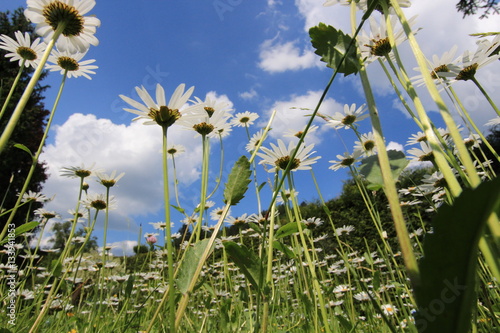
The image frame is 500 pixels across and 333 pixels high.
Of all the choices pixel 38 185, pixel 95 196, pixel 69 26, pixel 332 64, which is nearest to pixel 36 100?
pixel 38 185

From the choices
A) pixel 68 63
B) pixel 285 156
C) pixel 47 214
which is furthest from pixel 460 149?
pixel 47 214

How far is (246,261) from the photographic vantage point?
1.88 feet

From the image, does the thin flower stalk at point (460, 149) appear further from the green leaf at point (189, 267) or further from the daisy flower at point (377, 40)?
the green leaf at point (189, 267)

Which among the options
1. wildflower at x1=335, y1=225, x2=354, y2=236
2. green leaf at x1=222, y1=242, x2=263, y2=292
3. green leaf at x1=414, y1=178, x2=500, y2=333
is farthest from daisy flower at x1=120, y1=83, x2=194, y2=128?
wildflower at x1=335, y1=225, x2=354, y2=236

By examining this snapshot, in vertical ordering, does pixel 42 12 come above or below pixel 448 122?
above

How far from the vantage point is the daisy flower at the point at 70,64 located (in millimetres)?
1162

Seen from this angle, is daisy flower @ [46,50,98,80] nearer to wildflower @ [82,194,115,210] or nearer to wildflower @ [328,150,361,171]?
wildflower @ [82,194,115,210]

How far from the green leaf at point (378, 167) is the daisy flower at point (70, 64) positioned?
1.13 metres

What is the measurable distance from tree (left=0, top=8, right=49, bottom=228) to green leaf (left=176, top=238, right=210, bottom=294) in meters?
7.96

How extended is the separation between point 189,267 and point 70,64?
3.69ft

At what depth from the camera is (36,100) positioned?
934cm

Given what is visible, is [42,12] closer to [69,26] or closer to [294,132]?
[69,26]

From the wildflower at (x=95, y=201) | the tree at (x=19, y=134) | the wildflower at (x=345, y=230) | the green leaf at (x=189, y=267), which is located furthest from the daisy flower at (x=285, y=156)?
the tree at (x=19, y=134)

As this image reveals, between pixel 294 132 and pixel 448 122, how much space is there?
1420 millimetres
